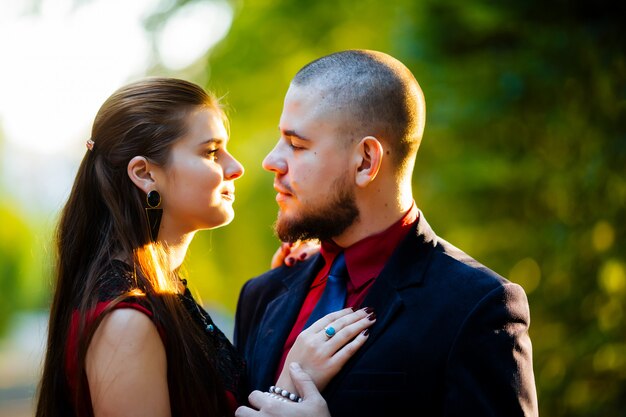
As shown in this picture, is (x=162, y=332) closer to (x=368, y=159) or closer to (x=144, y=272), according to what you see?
(x=144, y=272)

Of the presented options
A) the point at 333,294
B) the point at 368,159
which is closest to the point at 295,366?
the point at 333,294

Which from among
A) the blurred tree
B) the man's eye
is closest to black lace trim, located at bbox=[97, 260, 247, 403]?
the man's eye

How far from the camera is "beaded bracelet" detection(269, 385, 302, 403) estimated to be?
3.03 meters

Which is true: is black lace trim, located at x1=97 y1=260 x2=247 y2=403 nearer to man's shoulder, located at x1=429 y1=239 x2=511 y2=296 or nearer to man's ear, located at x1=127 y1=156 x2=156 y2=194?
man's ear, located at x1=127 y1=156 x2=156 y2=194

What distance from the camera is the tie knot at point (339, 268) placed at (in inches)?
135

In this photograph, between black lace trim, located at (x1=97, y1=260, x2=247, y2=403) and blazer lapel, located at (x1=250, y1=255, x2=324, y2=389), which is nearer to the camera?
black lace trim, located at (x1=97, y1=260, x2=247, y2=403)

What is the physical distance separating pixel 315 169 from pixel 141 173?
28.0 inches

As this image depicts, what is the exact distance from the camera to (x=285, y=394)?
3061 millimetres

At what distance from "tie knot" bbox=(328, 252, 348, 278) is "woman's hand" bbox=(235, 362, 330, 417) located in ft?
1.62

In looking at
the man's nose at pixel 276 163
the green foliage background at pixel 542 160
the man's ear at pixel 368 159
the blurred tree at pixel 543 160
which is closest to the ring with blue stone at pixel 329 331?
the man's ear at pixel 368 159

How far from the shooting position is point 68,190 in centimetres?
369

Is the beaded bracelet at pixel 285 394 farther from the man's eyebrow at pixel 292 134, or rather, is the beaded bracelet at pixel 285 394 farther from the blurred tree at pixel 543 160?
the blurred tree at pixel 543 160

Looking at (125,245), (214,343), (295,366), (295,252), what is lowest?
(295,366)

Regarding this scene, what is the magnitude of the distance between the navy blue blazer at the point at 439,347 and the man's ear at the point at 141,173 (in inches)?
39.3
